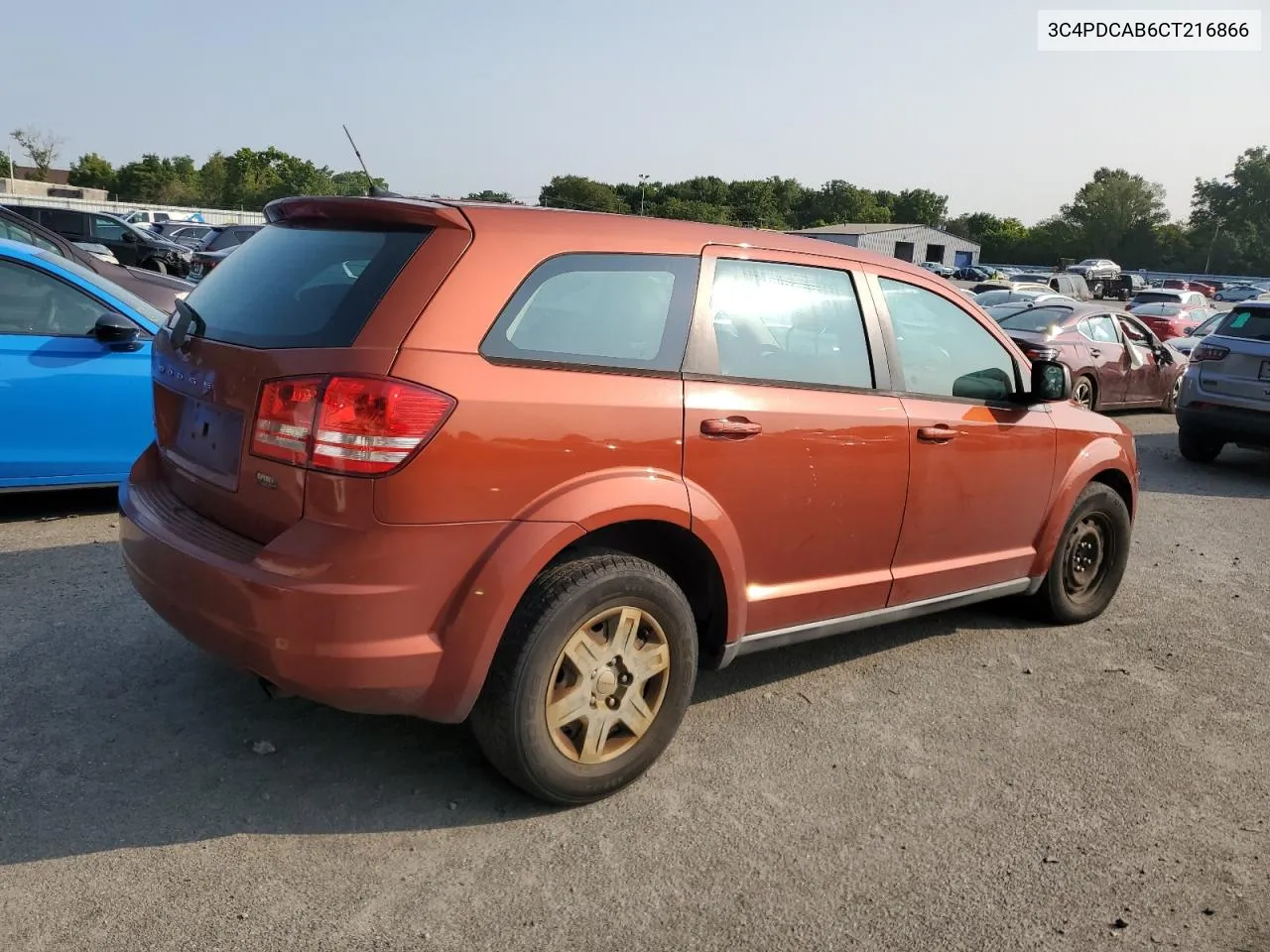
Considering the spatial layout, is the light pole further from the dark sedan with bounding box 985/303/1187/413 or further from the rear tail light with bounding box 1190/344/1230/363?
the rear tail light with bounding box 1190/344/1230/363

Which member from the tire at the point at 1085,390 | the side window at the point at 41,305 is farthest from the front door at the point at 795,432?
the tire at the point at 1085,390

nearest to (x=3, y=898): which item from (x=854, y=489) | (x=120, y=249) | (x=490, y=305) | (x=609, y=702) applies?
(x=609, y=702)

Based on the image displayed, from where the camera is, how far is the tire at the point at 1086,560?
5.00 metres

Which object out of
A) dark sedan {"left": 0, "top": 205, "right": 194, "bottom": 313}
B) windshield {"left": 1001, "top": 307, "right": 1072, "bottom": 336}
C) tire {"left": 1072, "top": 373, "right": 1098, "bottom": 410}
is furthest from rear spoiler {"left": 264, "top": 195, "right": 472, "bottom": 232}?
tire {"left": 1072, "top": 373, "right": 1098, "bottom": 410}

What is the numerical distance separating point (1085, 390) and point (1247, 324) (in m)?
2.82

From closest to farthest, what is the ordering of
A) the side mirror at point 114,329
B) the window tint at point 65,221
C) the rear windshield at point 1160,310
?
1. the side mirror at point 114,329
2. the window tint at point 65,221
3. the rear windshield at point 1160,310

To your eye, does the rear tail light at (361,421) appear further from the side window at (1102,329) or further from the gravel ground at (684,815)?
the side window at (1102,329)

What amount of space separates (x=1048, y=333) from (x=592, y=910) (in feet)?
37.9

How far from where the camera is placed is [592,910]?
2.71m

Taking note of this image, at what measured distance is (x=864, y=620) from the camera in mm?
4047

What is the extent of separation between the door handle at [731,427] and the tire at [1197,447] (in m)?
8.90

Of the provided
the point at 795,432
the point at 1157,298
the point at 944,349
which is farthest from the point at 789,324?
the point at 1157,298

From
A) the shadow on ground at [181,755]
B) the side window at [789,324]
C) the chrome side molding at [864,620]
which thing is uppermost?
the side window at [789,324]

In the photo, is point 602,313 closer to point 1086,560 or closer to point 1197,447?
point 1086,560
